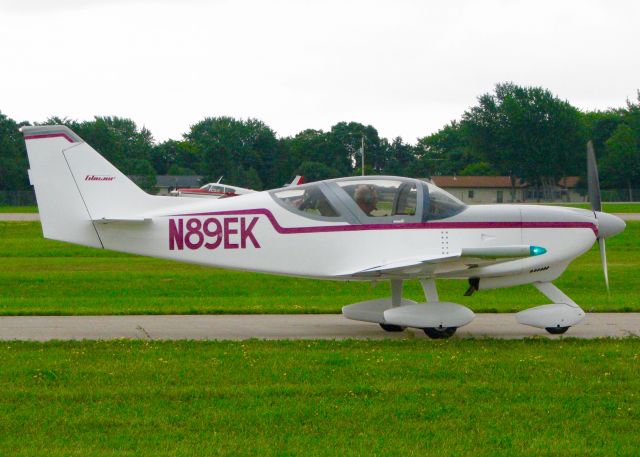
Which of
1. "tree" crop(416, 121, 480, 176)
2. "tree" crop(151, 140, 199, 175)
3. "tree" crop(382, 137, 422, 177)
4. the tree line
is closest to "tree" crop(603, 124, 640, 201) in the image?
the tree line

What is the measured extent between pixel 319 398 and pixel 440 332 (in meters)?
4.13

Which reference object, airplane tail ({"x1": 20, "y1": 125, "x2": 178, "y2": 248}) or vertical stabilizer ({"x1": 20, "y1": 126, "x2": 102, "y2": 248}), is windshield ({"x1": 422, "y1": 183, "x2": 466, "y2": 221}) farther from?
vertical stabilizer ({"x1": 20, "y1": 126, "x2": 102, "y2": 248})

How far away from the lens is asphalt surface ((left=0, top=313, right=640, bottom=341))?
13062mm

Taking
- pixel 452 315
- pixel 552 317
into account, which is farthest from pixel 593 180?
pixel 452 315

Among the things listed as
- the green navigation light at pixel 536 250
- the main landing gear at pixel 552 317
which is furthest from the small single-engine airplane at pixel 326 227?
the green navigation light at pixel 536 250

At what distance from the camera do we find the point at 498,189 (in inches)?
4102

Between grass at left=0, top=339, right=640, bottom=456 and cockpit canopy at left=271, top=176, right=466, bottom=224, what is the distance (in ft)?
5.88

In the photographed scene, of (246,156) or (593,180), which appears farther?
(246,156)

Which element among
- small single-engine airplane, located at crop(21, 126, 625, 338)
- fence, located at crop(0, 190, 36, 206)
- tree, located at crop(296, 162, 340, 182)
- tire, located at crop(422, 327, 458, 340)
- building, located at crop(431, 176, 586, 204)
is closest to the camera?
tire, located at crop(422, 327, 458, 340)

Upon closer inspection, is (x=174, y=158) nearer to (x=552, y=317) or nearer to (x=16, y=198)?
(x=16, y=198)

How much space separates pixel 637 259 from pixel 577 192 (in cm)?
7151

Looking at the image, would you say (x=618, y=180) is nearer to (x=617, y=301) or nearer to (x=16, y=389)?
(x=617, y=301)

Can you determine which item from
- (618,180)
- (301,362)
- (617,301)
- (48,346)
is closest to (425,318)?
(301,362)

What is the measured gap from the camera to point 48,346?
11.8 meters
